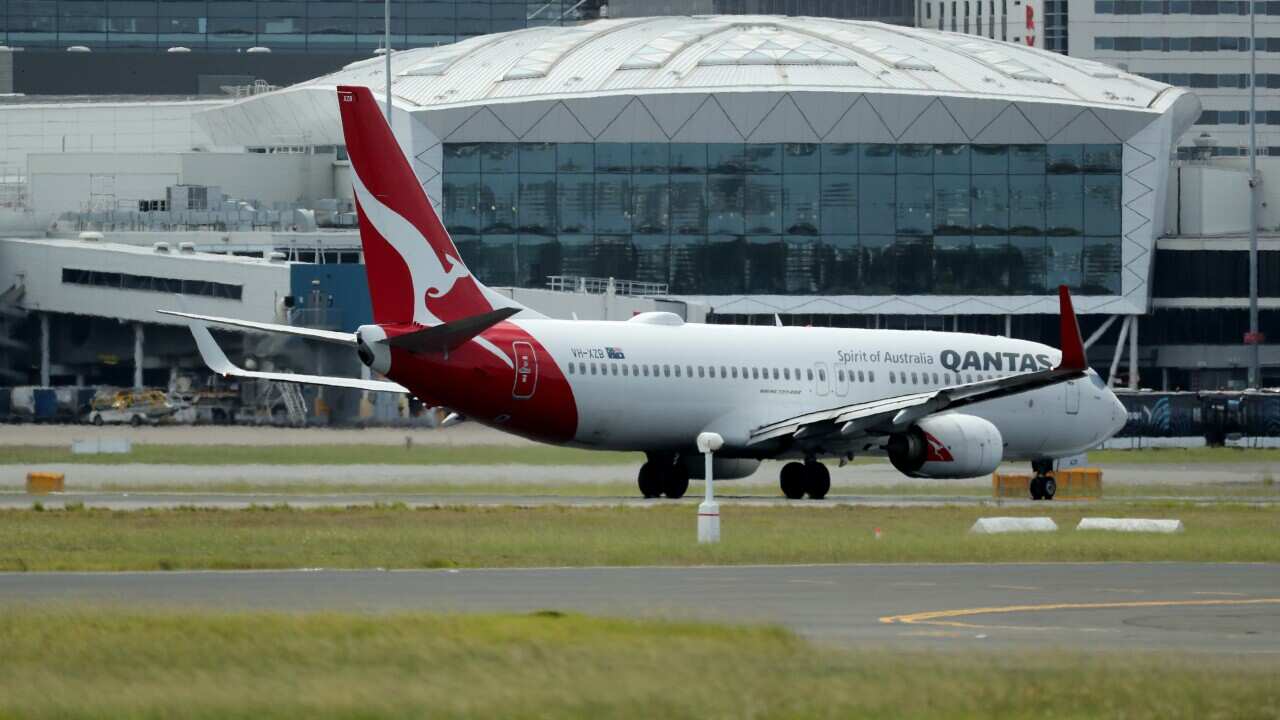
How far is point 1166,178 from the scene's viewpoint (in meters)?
127

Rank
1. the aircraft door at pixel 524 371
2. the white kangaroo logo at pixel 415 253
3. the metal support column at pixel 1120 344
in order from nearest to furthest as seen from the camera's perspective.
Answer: the white kangaroo logo at pixel 415 253 → the aircraft door at pixel 524 371 → the metal support column at pixel 1120 344

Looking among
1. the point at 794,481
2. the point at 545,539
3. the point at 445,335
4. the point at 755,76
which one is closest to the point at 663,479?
the point at 794,481

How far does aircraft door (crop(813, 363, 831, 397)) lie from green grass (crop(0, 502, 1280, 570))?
9771 millimetres

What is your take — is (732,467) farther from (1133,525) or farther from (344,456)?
(1133,525)

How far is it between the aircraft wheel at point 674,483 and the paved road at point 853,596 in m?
20.0

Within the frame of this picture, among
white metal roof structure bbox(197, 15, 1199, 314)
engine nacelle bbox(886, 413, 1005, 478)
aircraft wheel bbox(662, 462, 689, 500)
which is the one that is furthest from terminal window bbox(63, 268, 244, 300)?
engine nacelle bbox(886, 413, 1005, 478)

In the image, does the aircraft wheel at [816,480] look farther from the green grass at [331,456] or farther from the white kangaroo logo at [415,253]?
the green grass at [331,456]

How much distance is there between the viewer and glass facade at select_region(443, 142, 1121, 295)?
11769 cm

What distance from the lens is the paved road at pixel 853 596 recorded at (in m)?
23.9

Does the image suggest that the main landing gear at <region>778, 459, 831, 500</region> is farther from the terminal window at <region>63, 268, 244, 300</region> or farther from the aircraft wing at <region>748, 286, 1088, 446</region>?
the terminal window at <region>63, 268, 244, 300</region>

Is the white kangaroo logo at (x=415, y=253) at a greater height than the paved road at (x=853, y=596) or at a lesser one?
greater

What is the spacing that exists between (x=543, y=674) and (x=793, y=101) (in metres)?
99.3

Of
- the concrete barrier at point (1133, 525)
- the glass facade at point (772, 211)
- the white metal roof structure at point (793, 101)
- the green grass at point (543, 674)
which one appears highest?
the white metal roof structure at point (793, 101)

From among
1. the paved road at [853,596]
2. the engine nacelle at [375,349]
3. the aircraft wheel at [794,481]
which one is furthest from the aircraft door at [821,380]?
the paved road at [853,596]
